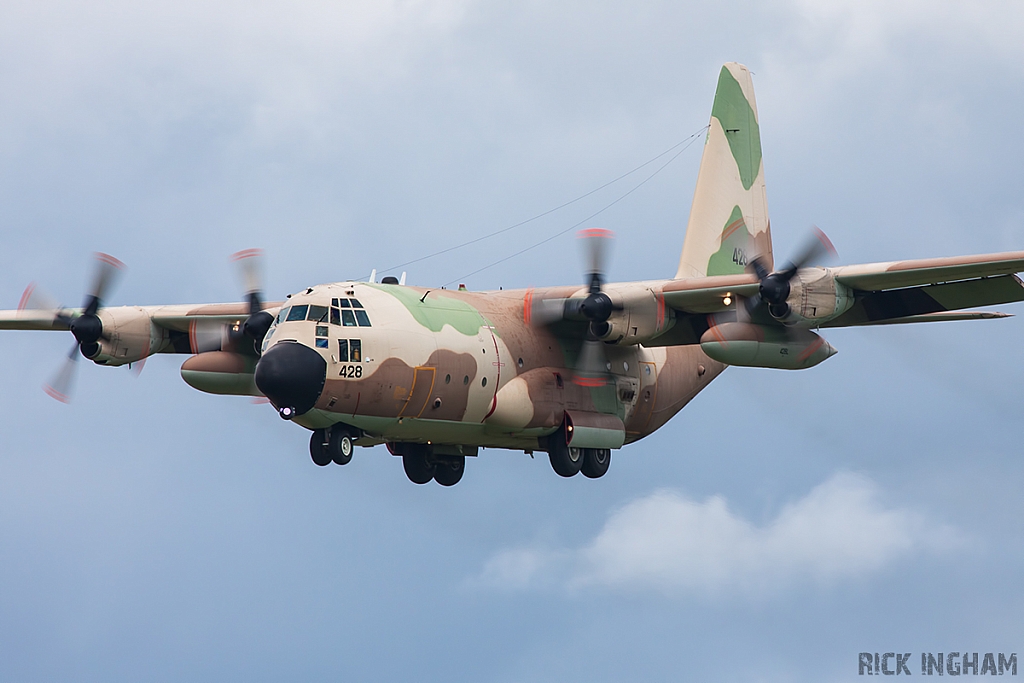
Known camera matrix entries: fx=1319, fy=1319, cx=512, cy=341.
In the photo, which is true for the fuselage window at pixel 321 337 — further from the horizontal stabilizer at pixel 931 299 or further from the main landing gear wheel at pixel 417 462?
the horizontal stabilizer at pixel 931 299

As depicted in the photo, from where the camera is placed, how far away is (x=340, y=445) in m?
19.9

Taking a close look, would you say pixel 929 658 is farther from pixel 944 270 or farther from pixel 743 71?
pixel 743 71

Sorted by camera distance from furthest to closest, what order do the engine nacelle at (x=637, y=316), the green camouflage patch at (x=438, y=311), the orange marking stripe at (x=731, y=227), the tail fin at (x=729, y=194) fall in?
the orange marking stripe at (x=731, y=227) < the tail fin at (x=729, y=194) < the engine nacelle at (x=637, y=316) < the green camouflage patch at (x=438, y=311)

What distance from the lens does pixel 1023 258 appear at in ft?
61.9

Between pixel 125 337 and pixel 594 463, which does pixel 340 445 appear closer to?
pixel 594 463

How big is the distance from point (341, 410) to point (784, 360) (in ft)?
22.7

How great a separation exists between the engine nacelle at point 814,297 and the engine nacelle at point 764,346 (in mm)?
474

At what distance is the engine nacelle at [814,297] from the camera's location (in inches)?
785

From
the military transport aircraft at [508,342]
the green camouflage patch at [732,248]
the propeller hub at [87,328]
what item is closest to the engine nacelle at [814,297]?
the military transport aircraft at [508,342]

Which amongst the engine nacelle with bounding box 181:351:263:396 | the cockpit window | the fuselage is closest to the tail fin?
the fuselage

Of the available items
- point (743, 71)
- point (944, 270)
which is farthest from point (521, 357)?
point (743, 71)

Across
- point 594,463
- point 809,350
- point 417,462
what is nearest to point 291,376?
point 417,462

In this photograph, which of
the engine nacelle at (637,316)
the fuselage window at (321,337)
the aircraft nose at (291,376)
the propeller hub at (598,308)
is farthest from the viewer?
the engine nacelle at (637,316)

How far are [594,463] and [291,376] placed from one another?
6582mm
